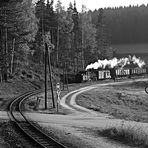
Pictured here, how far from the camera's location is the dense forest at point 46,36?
45.5 m

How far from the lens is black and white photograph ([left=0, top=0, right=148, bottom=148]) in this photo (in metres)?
18.8

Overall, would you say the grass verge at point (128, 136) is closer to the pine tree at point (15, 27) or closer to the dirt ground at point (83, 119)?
the dirt ground at point (83, 119)

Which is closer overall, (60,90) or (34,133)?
(34,133)

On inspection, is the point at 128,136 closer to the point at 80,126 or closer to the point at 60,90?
the point at 80,126

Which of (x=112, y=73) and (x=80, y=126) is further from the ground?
(x=112, y=73)

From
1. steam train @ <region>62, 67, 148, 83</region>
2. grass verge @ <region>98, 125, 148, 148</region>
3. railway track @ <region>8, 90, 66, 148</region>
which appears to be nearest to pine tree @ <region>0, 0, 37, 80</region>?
steam train @ <region>62, 67, 148, 83</region>

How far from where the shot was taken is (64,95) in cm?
4550

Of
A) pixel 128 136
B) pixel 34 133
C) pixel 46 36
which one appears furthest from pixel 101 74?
pixel 128 136

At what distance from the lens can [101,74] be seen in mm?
72062

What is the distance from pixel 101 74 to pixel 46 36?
18.1 meters

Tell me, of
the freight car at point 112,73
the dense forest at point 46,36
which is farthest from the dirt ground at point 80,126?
the freight car at point 112,73

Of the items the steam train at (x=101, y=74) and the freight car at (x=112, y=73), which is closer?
the steam train at (x=101, y=74)

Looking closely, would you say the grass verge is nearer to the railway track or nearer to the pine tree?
the railway track

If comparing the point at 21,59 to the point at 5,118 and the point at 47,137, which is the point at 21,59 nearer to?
the point at 5,118
